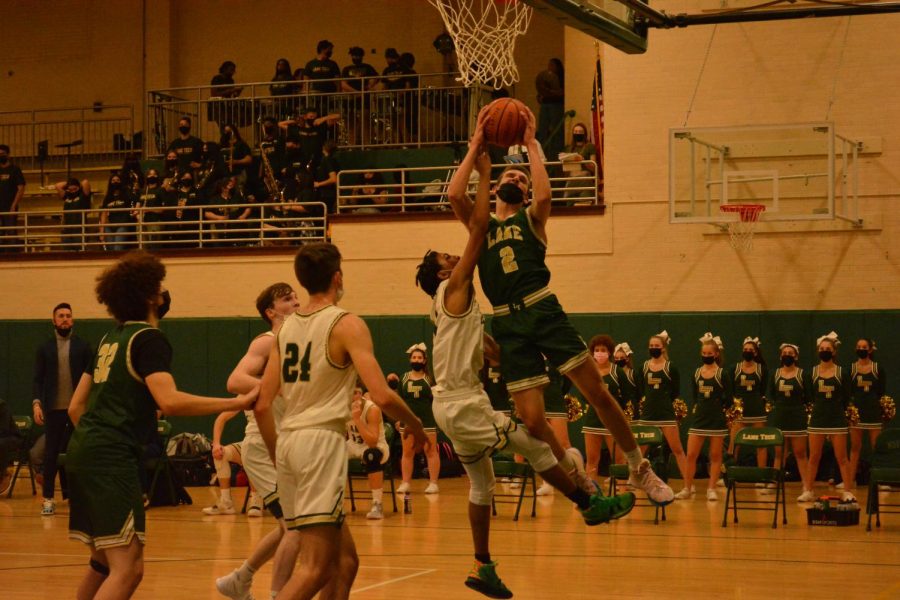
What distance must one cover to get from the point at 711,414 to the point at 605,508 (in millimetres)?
8842

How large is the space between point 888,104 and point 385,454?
33.2 feet

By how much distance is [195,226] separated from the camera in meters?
22.5

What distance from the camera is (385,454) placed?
A: 13.6 metres

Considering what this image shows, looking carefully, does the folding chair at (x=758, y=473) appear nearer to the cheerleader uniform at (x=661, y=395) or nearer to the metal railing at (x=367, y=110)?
the cheerleader uniform at (x=661, y=395)

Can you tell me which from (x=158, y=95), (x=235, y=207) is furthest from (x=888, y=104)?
(x=158, y=95)

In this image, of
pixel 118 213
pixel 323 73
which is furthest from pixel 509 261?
pixel 323 73

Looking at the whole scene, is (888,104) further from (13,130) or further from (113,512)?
(13,130)

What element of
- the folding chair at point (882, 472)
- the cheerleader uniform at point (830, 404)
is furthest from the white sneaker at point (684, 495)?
the folding chair at point (882, 472)

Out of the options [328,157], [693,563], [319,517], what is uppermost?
[328,157]

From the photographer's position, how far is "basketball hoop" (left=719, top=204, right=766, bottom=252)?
17.2 metres

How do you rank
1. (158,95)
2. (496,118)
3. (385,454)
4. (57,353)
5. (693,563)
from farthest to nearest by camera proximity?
(158,95), (57,353), (385,454), (693,563), (496,118)

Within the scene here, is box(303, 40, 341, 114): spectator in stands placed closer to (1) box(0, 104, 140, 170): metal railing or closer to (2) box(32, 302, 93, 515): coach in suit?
(1) box(0, 104, 140, 170): metal railing

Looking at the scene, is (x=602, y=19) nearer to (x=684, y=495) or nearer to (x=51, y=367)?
(x=684, y=495)

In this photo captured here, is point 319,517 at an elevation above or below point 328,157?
below
